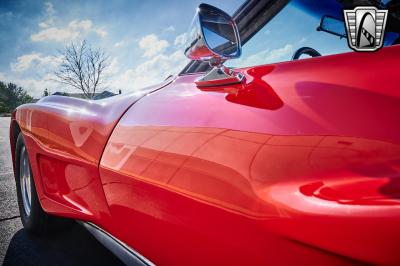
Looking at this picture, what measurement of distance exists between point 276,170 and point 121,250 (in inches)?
30.7

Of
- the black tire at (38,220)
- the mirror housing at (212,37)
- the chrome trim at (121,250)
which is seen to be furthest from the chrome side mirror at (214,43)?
the black tire at (38,220)

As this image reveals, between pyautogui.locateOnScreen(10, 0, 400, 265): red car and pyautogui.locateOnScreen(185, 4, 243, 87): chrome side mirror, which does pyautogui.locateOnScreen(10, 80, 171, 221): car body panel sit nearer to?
pyautogui.locateOnScreen(10, 0, 400, 265): red car

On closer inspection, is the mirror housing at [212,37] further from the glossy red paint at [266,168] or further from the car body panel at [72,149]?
the car body panel at [72,149]

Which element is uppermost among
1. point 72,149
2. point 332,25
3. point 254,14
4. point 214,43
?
point 254,14

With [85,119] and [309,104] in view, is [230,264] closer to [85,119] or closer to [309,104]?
[309,104]

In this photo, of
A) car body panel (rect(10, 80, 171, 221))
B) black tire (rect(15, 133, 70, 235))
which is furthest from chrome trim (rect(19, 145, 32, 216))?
car body panel (rect(10, 80, 171, 221))

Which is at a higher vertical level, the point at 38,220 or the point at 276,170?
the point at 276,170

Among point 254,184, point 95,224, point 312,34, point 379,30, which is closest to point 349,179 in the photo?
point 254,184

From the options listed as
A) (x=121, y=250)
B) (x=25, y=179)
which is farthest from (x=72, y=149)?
(x=25, y=179)

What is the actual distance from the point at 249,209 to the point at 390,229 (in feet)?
0.89
